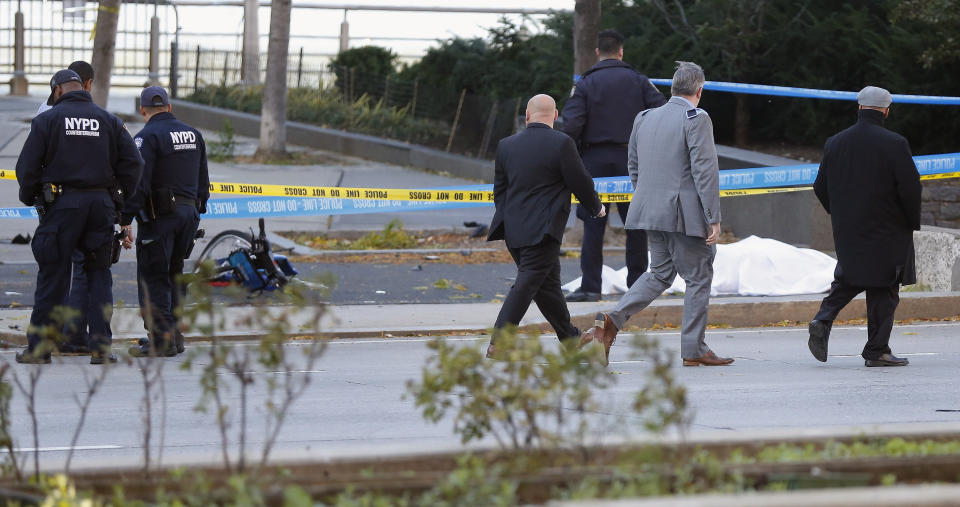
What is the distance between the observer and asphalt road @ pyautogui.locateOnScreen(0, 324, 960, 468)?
655 centimetres

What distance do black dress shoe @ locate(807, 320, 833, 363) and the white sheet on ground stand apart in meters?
3.35

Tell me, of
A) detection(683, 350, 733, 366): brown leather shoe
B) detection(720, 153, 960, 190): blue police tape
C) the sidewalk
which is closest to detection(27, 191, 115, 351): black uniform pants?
the sidewalk

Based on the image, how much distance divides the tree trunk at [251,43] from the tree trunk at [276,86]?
5.68 m

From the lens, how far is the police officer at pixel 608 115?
449 inches

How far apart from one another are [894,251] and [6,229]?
1088cm

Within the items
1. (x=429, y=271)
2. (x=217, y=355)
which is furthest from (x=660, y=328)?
(x=217, y=355)

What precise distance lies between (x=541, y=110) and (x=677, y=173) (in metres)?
0.98

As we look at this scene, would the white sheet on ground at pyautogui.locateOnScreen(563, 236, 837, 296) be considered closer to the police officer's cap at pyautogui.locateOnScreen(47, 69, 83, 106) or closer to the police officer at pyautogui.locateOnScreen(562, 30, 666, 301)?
the police officer at pyautogui.locateOnScreen(562, 30, 666, 301)

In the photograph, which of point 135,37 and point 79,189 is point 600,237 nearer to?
point 79,189

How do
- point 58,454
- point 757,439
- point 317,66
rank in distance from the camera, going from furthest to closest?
point 317,66 < point 58,454 < point 757,439

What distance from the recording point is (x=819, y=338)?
8898mm

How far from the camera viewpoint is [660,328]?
36.7 feet

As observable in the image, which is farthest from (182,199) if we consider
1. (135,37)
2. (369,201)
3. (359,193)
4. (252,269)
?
(135,37)

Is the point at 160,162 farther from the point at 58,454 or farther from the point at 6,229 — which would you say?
the point at 6,229
